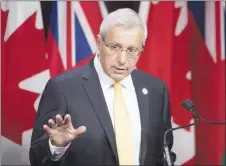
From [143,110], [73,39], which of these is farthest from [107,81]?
[73,39]

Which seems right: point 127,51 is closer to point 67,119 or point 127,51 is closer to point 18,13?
point 67,119

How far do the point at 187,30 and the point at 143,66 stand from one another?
288 mm

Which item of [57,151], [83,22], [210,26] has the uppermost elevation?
[83,22]

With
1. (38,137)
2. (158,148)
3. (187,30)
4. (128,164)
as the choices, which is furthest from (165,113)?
(187,30)

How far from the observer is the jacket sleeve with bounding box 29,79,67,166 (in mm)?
1476

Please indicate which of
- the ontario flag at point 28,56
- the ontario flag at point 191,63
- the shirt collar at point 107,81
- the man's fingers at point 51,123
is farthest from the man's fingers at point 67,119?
the ontario flag at point 191,63

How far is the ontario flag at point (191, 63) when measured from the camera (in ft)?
7.38

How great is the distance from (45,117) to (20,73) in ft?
2.13

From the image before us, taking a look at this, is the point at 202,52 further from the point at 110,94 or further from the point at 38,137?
the point at 38,137

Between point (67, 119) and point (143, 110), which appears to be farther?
point (143, 110)

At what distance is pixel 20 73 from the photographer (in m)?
2.14

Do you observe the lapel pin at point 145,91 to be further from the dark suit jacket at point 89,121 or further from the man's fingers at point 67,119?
the man's fingers at point 67,119

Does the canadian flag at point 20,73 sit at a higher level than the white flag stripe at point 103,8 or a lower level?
lower

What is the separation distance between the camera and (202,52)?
2.38 m
